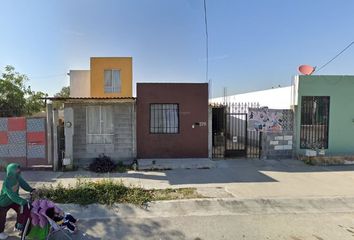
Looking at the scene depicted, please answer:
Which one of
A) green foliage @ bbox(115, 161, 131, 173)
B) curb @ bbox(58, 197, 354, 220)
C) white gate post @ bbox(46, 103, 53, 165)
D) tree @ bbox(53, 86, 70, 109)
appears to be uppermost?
tree @ bbox(53, 86, 70, 109)

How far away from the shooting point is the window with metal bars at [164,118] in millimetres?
11453

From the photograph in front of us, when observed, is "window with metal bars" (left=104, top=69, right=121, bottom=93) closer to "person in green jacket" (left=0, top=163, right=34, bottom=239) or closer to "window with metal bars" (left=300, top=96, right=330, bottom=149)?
"window with metal bars" (left=300, top=96, right=330, bottom=149)

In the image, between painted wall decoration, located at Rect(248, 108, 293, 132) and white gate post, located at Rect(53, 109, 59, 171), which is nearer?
white gate post, located at Rect(53, 109, 59, 171)

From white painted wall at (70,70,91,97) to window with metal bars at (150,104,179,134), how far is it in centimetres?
844

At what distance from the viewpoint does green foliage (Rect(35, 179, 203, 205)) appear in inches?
258

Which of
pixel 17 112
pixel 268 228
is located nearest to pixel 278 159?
pixel 268 228

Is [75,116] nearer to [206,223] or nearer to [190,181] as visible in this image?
[190,181]

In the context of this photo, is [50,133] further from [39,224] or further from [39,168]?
[39,224]

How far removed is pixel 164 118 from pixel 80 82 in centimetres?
928

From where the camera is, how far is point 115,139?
36.2 feet

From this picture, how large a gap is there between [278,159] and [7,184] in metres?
10.1

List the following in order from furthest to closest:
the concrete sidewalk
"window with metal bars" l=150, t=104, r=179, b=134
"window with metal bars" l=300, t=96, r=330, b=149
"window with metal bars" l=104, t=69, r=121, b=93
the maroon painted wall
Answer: "window with metal bars" l=104, t=69, r=121, b=93, "window with metal bars" l=300, t=96, r=330, b=149, "window with metal bars" l=150, t=104, r=179, b=134, the maroon painted wall, the concrete sidewalk

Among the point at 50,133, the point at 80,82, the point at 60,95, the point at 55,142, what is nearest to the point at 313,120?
the point at 55,142

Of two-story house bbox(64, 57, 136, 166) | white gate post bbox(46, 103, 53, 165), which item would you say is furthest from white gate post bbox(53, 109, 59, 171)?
two-story house bbox(64, 57, 136, 166)
